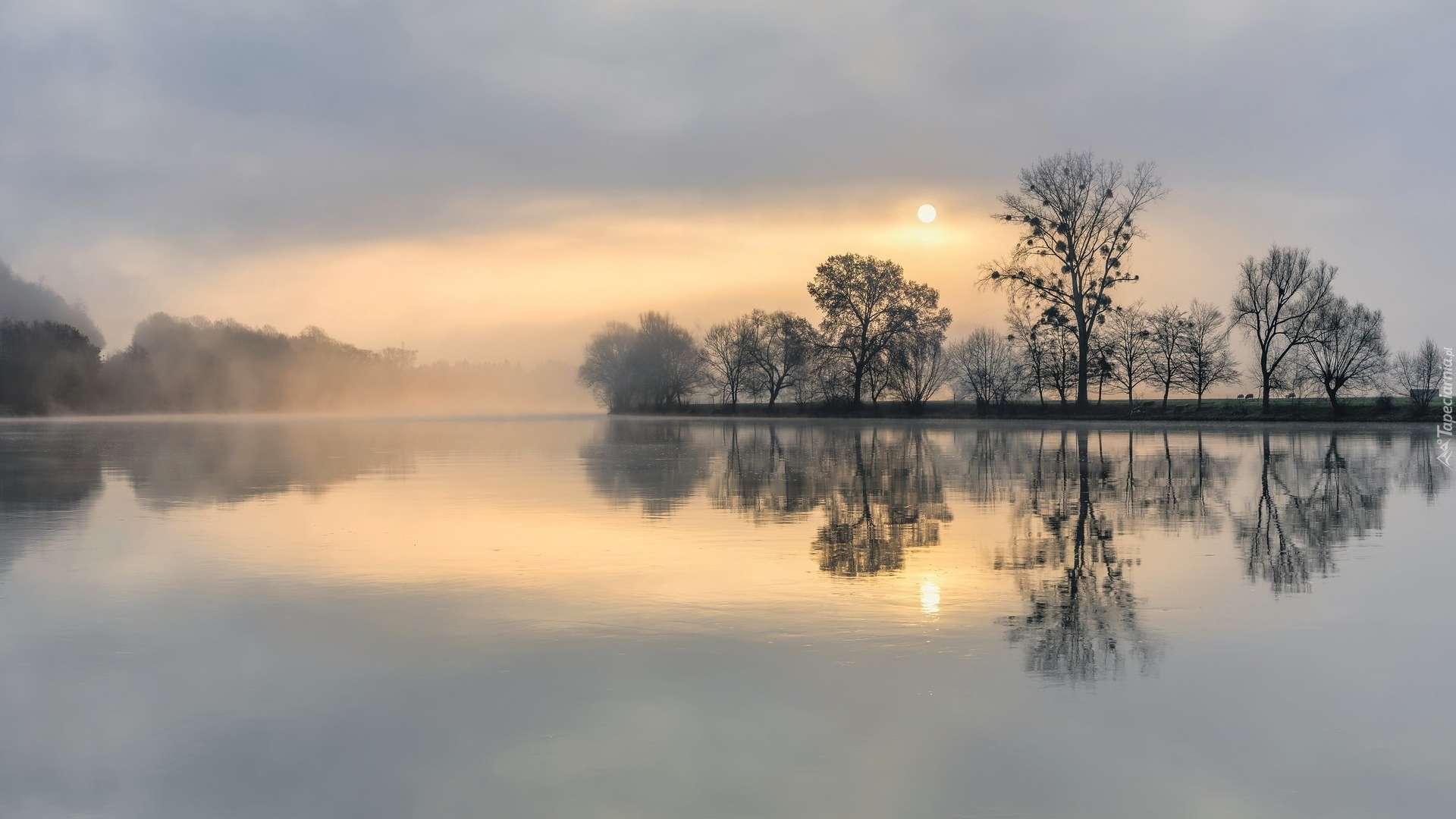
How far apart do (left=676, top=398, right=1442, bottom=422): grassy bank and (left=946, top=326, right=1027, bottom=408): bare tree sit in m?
1.74

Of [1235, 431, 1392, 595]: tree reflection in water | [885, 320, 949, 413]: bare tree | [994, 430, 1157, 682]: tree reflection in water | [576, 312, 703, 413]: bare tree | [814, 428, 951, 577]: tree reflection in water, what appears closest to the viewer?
[994, 430, 1157, 682]: tree reflection in water

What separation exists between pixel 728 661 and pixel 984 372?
7578 centimetres

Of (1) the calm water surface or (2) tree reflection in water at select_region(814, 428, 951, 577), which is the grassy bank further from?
(1) the calm water surface

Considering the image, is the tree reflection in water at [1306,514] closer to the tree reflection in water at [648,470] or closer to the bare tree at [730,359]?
the tree reflection in water at [648,470]

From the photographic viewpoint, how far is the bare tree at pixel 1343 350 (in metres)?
75.9

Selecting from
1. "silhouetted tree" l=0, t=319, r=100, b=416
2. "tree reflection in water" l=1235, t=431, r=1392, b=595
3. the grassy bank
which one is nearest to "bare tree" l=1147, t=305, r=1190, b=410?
the grassy bank

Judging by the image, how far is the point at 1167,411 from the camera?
72.1m

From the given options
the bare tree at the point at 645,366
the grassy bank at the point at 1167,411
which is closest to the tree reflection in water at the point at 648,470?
the grassy bank at the point at 1167,411

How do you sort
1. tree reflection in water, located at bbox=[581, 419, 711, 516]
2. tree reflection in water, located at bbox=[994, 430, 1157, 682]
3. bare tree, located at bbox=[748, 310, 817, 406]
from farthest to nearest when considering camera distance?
bare tree, located at bbox=[748, 310, 817, 406]
tree reflection in water, located at bbox=[581, 419, 711, 516]
tree reflection in water, located at bbox=[994, 430, 1157, 682]

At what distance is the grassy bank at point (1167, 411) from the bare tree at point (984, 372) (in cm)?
174

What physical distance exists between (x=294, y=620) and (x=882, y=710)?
5306 millimetres

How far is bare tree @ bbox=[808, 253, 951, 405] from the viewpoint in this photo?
273ft

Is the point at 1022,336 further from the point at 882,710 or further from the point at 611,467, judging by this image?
the point at 882,710

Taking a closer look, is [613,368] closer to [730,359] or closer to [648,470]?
[730,359]
